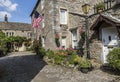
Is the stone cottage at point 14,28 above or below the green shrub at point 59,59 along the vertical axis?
above

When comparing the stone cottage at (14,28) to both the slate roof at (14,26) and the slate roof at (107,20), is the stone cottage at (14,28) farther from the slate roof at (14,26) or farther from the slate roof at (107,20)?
the slate roof at (107,20)

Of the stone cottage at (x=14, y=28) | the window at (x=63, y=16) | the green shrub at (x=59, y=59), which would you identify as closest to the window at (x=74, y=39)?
the window at (x=63, y=16)

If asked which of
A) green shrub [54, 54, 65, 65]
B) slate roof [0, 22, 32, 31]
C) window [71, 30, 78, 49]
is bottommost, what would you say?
green shrub [54, 54, 65, 65]

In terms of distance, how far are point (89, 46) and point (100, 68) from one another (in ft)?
9.35

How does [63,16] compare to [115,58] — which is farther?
[63,16]

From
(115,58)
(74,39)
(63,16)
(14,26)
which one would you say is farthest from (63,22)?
(14,26)

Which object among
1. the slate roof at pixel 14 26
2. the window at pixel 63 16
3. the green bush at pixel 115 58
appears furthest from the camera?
the slate roof at pixel 14 26

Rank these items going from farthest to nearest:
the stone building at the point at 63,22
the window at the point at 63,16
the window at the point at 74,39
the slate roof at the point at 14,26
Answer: the slate roof at the point at 14,26, the window at the point at 63,16, the window at the point at 74,39, the stone building at the point at 63,22

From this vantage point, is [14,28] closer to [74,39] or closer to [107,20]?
[74,39]

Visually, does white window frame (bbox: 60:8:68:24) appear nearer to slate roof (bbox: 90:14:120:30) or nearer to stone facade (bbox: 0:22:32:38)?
slate roof (bbox: 90:14:120:30)

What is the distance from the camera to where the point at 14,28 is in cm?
3803

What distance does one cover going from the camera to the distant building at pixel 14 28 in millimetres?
36844

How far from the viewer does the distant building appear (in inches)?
1451

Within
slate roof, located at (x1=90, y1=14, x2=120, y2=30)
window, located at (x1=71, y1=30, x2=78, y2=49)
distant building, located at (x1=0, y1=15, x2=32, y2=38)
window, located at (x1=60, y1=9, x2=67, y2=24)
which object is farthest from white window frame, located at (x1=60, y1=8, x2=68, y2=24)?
distant building, located at (x1=0, y1=15, x2=32, y2=38)
